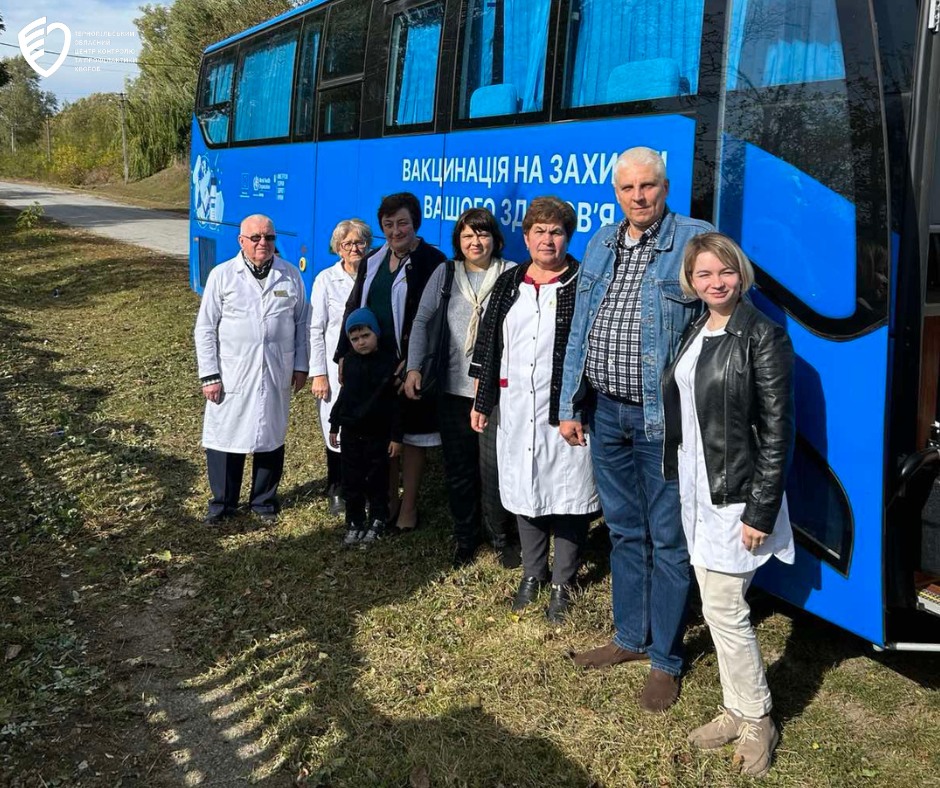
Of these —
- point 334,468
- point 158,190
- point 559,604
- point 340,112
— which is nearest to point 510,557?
point 559,604

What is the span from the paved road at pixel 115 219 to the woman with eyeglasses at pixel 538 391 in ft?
57.9

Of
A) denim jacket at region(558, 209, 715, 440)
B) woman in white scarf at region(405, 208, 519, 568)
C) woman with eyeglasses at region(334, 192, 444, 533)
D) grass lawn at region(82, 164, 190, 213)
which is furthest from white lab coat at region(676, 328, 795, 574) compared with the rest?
grass lawn at region(82, 164, 190, 213)

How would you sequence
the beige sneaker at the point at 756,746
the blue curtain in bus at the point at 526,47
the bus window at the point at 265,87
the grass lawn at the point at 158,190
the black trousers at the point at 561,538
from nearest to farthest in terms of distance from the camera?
the beige sneaker at the point at 756,746, the black trousers at the point at 561,538, the blue curtain in bus at the point at 526,47, the bus window at the point at 265,87, the grass lawn at the point at 158,190

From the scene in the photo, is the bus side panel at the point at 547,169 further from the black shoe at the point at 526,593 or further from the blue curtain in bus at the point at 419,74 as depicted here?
the black shoe at the point at 526,593

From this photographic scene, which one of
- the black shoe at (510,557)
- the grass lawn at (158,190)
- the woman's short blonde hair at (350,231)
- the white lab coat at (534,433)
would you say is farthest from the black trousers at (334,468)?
the grass lawn at (158,190)

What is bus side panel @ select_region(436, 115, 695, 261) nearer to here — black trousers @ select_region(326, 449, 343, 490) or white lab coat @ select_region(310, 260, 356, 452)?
white lab coat @ select_region(310, 260, 356, 452)

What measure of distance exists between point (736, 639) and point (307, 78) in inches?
252

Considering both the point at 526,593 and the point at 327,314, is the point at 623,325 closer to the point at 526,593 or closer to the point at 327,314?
the point at 526,593

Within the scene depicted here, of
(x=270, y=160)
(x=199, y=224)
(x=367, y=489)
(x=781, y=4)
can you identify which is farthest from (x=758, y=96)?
(x=199, y=224)

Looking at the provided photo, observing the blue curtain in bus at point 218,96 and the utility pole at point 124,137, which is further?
the utility pole at point 124,137

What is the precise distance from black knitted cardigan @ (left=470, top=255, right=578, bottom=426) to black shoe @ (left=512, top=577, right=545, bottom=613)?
862 mm

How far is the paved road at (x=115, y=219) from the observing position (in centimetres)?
2378

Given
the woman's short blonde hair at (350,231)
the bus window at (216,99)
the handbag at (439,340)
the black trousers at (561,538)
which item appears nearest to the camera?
the black trousers at (561,538)

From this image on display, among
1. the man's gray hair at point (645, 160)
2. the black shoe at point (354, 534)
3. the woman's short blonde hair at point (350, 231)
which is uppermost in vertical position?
the man's gray hair at point (645, 160)
